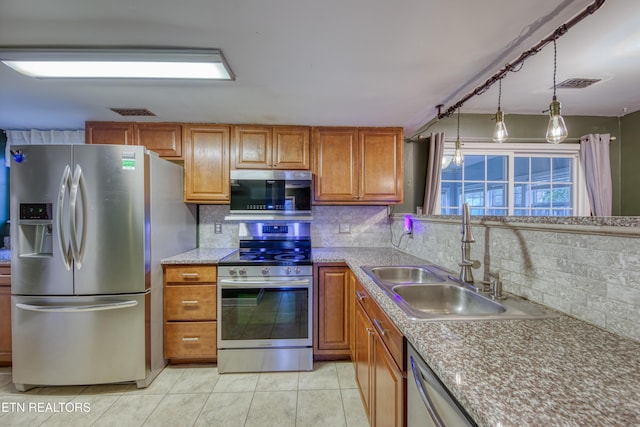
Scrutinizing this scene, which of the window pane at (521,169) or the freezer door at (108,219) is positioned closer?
the freezer door at (108,219)

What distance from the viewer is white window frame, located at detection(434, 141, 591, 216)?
10.2 feet

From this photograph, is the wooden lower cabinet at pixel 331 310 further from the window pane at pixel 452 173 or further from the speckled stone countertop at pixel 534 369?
the window pane at pixel 452 173

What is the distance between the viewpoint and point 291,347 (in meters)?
2.15

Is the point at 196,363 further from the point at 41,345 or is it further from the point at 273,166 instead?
the point at 273,166

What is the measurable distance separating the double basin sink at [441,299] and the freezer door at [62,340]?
2.01 m

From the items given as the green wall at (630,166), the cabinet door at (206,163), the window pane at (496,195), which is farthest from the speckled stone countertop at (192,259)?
the green wall at (630,166)

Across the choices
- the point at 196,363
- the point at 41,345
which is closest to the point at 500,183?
the point at 196,363

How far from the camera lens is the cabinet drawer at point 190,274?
2.17 meters

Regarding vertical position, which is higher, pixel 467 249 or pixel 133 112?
pixel 133 112

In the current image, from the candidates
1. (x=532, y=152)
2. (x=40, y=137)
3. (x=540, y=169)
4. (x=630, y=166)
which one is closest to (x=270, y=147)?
(x=40, y=137)

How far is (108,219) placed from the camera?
1.91m

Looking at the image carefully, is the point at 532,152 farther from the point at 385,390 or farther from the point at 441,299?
the point at 385,390

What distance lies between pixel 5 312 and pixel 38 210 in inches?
40.9

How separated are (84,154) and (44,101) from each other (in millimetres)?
785
